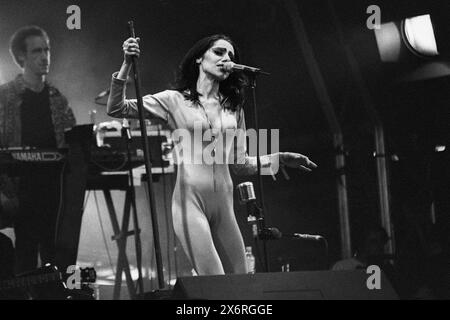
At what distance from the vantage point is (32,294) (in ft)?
13.1

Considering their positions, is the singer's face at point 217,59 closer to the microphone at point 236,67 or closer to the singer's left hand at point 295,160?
the microphone at point 236,67

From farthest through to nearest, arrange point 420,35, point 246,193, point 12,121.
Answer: point 420,35
point 12,121
point 246,193

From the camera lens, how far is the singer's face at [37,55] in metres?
4.82

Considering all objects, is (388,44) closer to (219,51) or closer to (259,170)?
(219,51)

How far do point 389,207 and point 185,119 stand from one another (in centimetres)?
267

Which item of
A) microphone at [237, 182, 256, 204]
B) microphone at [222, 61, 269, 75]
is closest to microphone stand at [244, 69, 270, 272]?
microphone at [222, 61, 269, 75]

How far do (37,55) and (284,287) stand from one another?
2.73m

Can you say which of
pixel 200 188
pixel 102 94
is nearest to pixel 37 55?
pixel 102 94

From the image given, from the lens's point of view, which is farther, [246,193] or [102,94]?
[102,94]

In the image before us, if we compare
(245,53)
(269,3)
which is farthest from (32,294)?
(269,3)

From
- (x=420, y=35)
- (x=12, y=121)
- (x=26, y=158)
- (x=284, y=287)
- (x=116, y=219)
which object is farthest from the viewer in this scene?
(x=420, y=35)

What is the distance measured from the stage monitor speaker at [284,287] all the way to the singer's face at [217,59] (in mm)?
1157

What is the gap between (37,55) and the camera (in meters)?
4.87

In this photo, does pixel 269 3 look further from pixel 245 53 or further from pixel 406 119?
pixel 406 119
